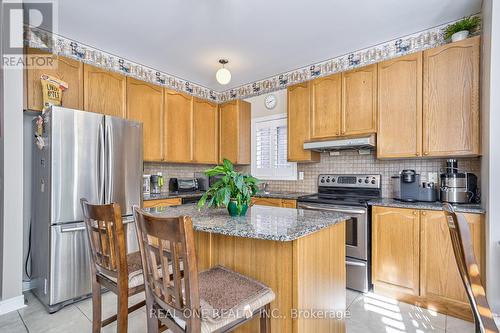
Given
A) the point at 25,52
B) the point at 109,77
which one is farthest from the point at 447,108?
the point at 25,52

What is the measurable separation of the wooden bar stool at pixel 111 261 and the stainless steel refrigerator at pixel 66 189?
2.89ft

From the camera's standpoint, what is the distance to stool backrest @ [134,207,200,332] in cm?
97

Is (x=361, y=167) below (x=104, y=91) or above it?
below

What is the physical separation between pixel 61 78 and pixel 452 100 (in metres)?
3.86

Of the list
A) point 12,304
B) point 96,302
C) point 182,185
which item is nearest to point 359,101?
point 182,185

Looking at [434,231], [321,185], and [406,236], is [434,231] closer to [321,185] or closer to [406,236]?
[406,236]

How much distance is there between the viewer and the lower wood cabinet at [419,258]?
7.14 feet

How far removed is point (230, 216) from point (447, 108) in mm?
2296

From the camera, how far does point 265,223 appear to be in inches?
59.1

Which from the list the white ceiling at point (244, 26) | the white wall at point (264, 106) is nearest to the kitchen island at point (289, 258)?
the white ceiling at point (244, 26)

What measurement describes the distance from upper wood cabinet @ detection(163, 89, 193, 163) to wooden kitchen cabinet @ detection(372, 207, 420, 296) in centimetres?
267

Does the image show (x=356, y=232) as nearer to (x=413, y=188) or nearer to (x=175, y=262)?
(x=413, y=188)

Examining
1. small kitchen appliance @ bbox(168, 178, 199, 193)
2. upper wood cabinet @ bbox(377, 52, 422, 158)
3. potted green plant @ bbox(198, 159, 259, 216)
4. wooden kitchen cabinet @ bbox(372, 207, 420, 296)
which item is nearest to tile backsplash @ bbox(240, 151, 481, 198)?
upper wood cabinet @ bbox(377, 52, 422, 158)

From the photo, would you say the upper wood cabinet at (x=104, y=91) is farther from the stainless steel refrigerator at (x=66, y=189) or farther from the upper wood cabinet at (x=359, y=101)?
the upper wood cabinet at (x=359, y=101)
